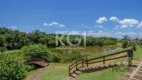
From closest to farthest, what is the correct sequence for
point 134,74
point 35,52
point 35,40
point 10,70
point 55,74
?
point 134,74 → point 10,70 → point 55,74 → point 35,52 → point 35,40

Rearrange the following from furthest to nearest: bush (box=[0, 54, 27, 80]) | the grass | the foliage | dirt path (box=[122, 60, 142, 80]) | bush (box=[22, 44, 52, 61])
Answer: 1. the foliage
2. bush (box=[22, 44, 52, 61])
3. the grass
4. bush (box=[0, 54, 27, 80])
5. dirt path (box=[122, 60, 142, 80])

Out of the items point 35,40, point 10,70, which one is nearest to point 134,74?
point 10,70

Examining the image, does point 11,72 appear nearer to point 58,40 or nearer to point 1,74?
point 1,74

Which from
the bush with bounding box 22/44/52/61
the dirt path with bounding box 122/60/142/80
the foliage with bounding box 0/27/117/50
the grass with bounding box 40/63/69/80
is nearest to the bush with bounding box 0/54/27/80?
the grass with bounding box 40/63/69/80

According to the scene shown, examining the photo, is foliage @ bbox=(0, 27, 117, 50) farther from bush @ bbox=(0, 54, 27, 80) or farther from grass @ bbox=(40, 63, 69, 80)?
bush @ bbox=(0, 54, 27, 80)

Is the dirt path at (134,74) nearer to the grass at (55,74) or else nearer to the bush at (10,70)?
the grass at (55,74)

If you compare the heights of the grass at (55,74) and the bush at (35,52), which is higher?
the bush at (35,52)

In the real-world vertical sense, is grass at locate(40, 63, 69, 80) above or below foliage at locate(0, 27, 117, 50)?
below

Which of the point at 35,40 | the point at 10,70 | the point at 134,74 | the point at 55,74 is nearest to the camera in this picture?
the point at 134,74

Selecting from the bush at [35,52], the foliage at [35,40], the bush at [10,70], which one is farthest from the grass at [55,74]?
the foliage at [35,40]

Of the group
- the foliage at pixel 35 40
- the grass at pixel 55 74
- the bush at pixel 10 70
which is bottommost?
the grass at pixel 55 74

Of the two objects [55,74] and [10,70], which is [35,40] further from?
[10,70]

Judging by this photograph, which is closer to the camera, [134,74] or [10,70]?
[134,74]

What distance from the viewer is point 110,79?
36.4 ft
